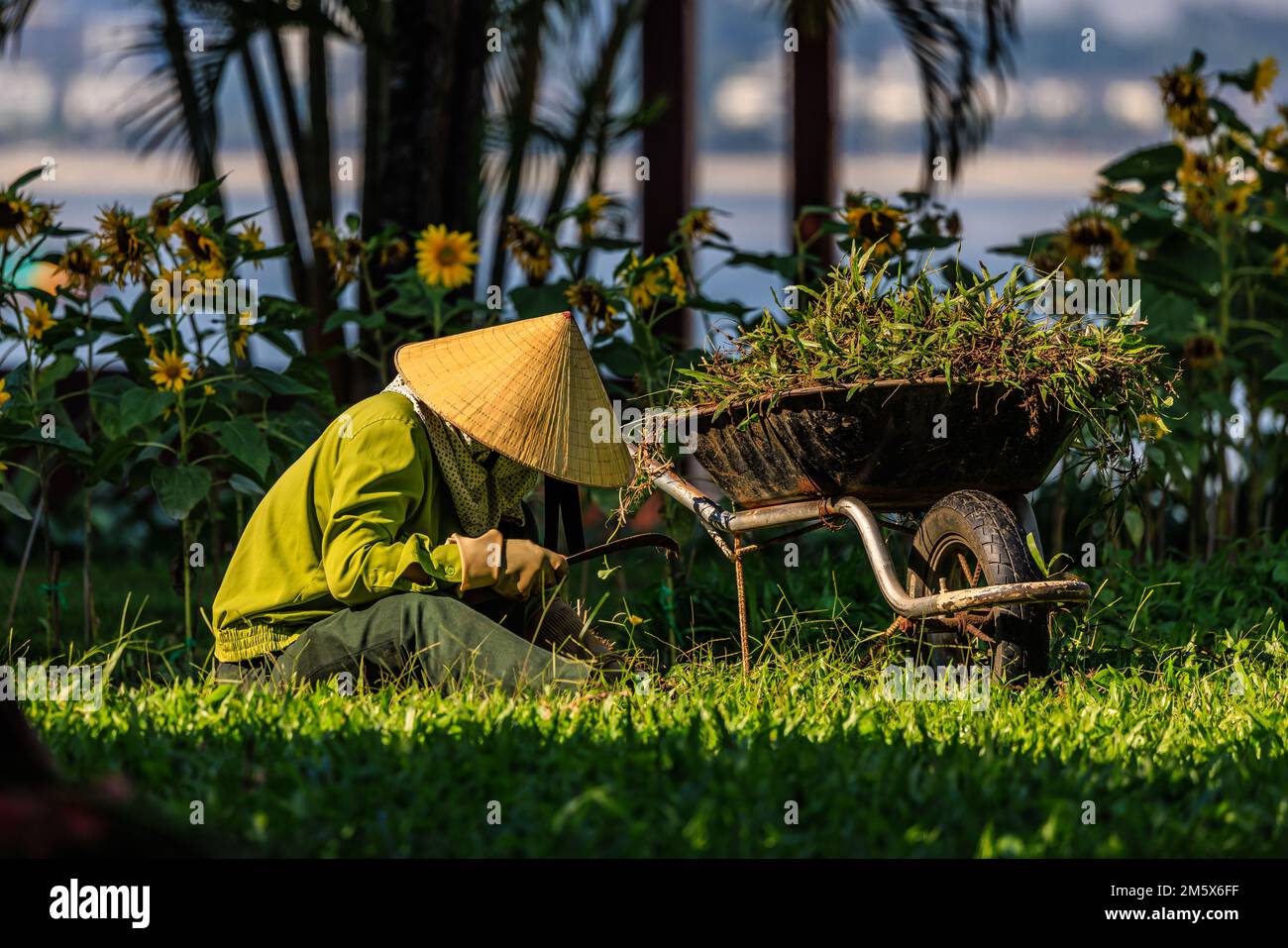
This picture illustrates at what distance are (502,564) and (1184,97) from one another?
357 centimetres

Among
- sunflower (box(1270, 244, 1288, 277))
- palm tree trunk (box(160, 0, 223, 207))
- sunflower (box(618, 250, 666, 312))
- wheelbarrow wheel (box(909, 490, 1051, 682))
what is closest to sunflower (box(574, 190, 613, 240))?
sunflower (box(618, 250, 666, 312))

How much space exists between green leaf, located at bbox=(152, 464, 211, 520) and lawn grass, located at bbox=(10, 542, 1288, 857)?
0.89 meters

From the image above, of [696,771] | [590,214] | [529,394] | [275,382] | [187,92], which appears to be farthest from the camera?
[187,92]

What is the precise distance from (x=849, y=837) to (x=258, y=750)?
1.09 m

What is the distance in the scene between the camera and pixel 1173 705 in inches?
133

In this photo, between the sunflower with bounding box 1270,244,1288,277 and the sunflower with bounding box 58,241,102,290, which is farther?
the sunflower with bounding box 1270,244,1288,277

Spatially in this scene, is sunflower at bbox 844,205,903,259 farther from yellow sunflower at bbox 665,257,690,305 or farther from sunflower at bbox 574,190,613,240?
sunflower at bbox 574,190,613,240

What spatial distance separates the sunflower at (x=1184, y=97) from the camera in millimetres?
5457

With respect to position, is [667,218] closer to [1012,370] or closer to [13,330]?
[13,330]

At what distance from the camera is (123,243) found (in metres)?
Answer: 4.38

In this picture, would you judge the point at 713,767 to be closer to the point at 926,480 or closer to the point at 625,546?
the point at 625,546

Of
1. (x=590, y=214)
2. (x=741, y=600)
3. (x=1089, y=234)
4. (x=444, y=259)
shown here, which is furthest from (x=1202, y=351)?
(x=444, y=259)

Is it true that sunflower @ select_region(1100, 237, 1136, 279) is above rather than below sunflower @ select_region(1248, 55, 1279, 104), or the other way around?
below

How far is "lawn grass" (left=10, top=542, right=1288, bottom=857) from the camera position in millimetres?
2291
